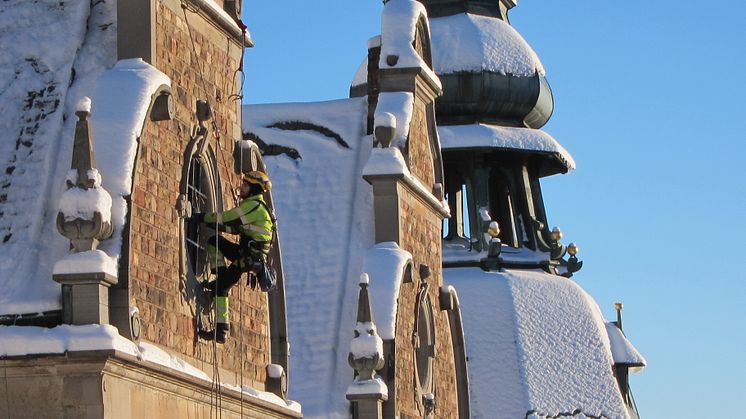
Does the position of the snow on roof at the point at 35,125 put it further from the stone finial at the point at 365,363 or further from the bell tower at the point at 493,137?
the bell tower at the point at 493,137

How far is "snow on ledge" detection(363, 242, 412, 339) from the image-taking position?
29.1 m

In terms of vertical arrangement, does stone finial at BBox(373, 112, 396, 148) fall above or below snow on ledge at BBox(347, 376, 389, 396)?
above

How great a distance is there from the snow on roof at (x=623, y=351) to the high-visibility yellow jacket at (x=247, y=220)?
3053cm

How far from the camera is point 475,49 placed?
54.0 metres

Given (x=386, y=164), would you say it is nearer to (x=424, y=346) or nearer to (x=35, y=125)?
(x=424, y=346)

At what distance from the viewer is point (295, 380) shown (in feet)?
95.6

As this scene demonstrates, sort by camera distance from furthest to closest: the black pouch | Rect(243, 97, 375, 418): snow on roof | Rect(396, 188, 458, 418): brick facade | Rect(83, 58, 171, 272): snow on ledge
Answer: Rect(396, 188, 458, 418): brick facade
Rect(243, 97, 375, 418): snow on roof
the black pouch
Rect(83, 58, 171, 272): snow on ledge

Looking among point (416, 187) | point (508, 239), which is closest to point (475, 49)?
point (508, 239)

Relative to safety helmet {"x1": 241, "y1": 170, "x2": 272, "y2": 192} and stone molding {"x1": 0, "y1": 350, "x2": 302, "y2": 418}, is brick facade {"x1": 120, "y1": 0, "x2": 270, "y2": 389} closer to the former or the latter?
safety helmet {"x1": 241, "y1": 170, "x2": 272, "y2": 192}

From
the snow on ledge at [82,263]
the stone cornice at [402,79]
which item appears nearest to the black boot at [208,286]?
the snow on ledge at [82,263]

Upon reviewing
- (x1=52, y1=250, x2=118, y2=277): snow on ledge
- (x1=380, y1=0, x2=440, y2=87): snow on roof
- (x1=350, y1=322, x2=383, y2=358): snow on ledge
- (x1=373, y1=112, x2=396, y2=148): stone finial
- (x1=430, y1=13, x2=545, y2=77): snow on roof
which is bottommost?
(x1=52, y1=250, x2=118, y2=277): snow on ledge

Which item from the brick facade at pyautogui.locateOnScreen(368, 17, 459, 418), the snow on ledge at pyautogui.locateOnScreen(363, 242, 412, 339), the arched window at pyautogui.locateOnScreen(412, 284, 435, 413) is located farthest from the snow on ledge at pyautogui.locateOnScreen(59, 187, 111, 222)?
the arched window at pyautogui.locateOnScreen(412, 284, 435, 413)

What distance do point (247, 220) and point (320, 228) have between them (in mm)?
9142

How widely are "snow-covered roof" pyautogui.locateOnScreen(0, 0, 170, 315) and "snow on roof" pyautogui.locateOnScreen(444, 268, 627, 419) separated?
1113 inches
